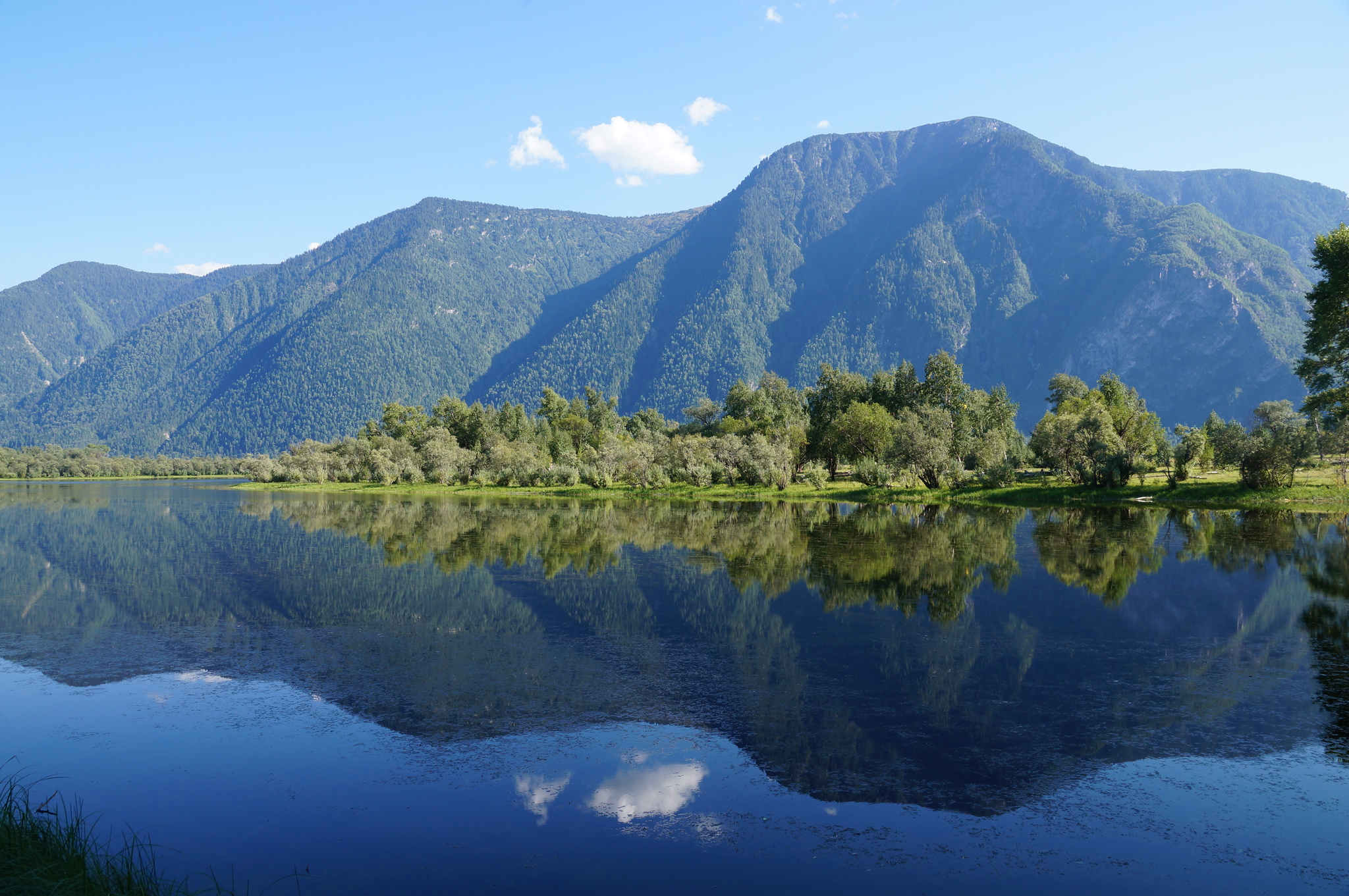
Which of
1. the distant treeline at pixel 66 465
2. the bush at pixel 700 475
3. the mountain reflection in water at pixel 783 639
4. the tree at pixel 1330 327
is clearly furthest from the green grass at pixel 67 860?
the distant treeline at pixel 66 465

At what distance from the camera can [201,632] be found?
22.2 meters

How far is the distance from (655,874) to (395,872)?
3214 millimetres

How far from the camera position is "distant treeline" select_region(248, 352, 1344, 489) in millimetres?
67688

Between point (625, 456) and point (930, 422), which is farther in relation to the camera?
point (625, 456)

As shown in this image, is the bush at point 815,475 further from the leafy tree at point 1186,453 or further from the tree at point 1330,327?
the tree at point 1330,327

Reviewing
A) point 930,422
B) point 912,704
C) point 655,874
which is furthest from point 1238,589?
point 930,422

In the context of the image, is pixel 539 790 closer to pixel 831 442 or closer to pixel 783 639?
pixel 783 639

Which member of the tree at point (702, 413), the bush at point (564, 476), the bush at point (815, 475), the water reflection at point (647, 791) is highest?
the tree at point (702, 413)

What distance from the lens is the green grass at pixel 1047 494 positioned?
57406 mm

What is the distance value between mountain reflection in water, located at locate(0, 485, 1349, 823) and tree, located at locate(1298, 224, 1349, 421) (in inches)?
640

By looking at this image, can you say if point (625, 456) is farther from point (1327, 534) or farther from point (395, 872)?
point (395, 872)

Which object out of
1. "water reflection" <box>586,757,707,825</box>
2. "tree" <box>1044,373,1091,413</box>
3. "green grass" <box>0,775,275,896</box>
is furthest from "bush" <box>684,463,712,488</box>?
"green grass" <box>0,775,275,896</box>

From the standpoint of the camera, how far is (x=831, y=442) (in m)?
90.3

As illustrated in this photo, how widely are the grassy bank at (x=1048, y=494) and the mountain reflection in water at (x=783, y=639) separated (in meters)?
16.2
